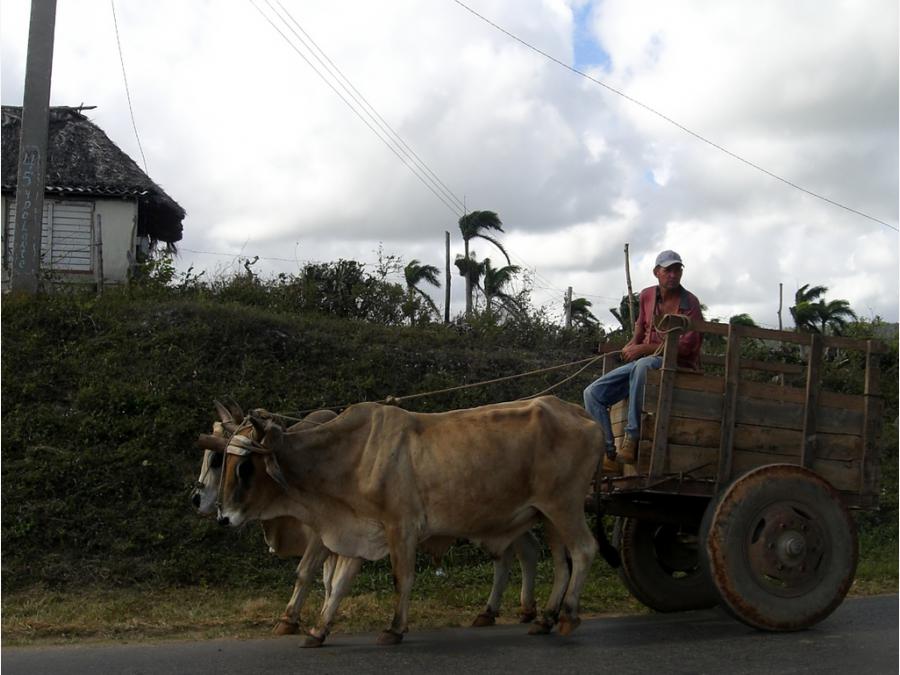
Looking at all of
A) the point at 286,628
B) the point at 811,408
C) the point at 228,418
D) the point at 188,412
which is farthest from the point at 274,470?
the point at 188,412

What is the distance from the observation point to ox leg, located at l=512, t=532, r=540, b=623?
7.18 meters

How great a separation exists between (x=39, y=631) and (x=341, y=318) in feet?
Result: 28.9

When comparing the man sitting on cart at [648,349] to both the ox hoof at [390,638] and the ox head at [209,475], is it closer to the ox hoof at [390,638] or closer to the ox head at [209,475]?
the ox hoof at [390,638]

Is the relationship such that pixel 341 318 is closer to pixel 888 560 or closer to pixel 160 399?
pixel 160 399

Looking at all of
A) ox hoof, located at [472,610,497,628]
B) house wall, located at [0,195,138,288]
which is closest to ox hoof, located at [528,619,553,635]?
ox hoof, located at [472,610,497,628]

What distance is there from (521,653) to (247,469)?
6.78ft

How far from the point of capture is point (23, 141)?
14141 mm

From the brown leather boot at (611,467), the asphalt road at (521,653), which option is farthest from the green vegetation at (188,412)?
the brown leather boot at (611,467)

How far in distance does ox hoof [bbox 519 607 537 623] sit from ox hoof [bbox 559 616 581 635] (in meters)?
0.71

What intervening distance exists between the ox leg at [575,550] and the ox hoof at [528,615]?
2.04ft

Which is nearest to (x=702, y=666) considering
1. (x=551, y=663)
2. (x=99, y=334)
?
(x=551, y=663)

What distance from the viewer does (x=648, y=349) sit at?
7.13m

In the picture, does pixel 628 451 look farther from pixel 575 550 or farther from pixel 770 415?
pixel 770 415

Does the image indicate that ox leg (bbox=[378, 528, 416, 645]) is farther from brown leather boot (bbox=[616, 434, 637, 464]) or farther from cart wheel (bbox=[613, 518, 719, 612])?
cart wheel (bbox=[613, 518, 719, 612])
